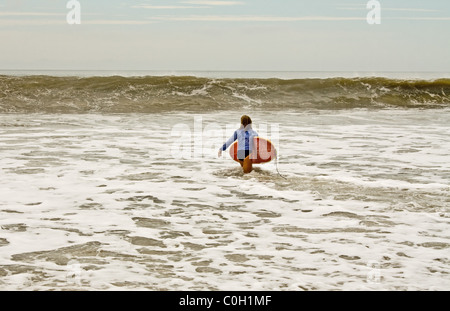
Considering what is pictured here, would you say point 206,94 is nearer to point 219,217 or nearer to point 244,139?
point 244,139

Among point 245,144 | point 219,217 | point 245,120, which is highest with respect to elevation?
point 245,120

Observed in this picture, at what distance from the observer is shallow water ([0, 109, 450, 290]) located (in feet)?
15.5

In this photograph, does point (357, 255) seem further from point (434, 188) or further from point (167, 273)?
point (434, 188)

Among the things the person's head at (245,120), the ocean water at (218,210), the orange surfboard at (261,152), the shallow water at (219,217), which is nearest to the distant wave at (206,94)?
the ocean water at (218,210)

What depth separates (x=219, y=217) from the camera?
21.6 ft

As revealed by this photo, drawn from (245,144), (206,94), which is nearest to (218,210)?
(245,144)

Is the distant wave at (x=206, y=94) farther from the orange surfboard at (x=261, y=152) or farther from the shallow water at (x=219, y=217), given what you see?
the orange surfboard at (x=261, y=152)

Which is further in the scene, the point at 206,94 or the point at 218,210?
the point at 206,94

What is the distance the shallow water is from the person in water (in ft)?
0.72

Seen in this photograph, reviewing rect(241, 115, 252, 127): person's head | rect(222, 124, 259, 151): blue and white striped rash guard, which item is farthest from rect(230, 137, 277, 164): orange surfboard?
rect(241, 115, 252, 127): person's head

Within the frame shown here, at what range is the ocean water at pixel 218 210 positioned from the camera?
4.76 meters

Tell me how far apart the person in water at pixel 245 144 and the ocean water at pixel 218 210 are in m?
0.17

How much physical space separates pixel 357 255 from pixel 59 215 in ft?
10.8

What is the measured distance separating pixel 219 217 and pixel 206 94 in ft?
71.5
